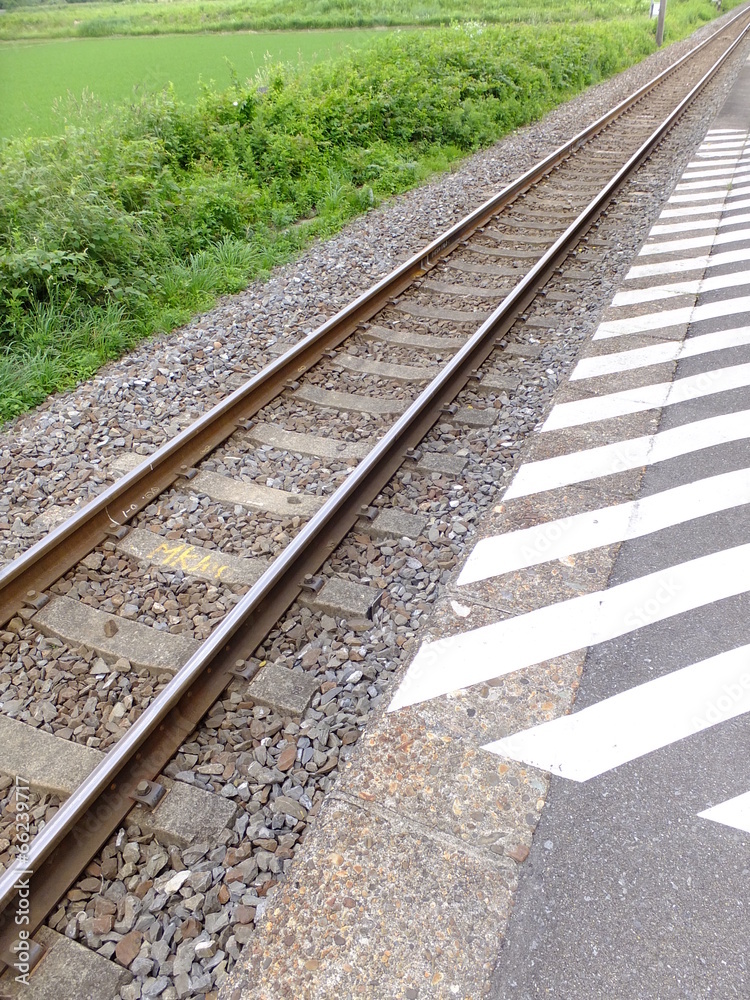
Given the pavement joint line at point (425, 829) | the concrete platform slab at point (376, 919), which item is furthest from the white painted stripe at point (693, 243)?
the concrete platform slab at point (376, 919)

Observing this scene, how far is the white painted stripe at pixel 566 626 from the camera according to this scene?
339 cm

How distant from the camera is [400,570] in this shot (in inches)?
162

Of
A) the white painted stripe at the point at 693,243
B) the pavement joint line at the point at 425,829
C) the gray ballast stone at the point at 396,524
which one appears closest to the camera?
the pavement joint line at the point at 425,829

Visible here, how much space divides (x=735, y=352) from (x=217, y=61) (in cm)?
2932

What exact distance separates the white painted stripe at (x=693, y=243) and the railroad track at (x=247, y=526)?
143 cm

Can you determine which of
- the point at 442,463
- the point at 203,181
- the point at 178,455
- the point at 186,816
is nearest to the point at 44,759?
the point at 186,816

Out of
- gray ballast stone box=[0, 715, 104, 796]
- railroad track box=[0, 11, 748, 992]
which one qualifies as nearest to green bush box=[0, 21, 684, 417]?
railroad track box=[0, 11, 748, 992]

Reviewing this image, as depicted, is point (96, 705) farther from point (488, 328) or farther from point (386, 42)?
point (386, 42)

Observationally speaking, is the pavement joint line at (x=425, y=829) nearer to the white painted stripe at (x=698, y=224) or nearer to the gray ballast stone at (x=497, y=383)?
the gray ballast stone at (x=497, y=383)

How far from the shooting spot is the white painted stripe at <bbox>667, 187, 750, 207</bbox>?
415 inches

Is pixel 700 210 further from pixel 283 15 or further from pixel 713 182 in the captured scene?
pixel 283 15

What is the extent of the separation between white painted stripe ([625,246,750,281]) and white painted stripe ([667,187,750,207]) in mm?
2397

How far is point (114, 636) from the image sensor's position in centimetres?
373

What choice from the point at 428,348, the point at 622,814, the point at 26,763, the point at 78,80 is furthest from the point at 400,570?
the point at 78,80
